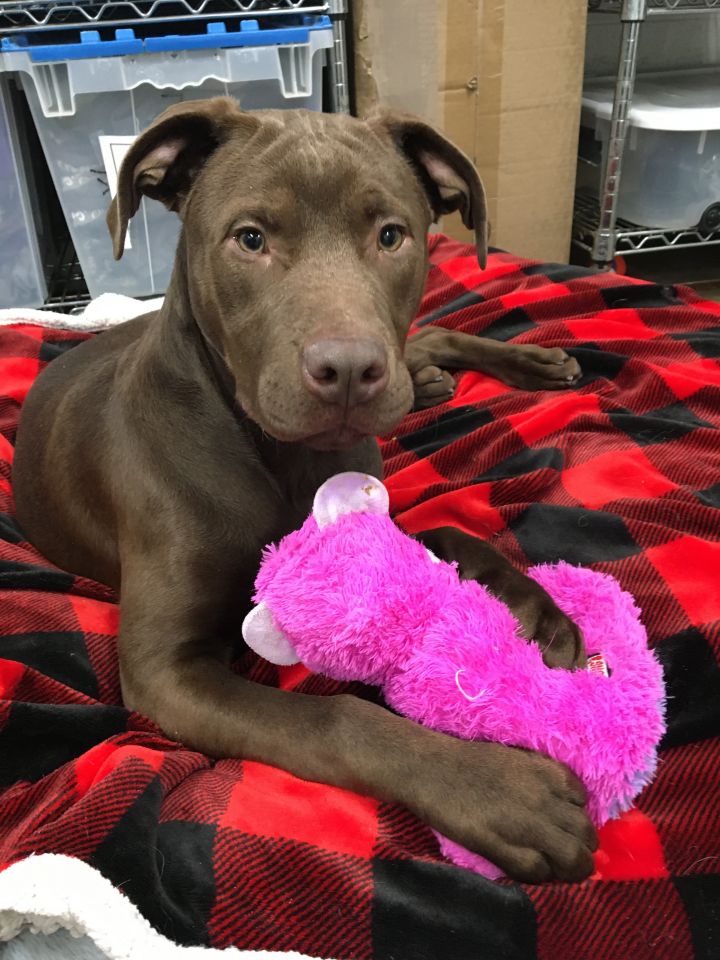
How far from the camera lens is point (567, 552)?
6.22 ft

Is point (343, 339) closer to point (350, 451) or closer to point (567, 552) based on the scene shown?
point (350, 451)

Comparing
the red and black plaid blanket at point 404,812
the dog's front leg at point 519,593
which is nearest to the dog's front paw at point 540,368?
the red and black plaid blanket at point 404,812

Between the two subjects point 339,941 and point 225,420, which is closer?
point 339,941

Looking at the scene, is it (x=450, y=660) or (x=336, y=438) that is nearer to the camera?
(x=450, y=660)

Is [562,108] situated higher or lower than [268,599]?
higher

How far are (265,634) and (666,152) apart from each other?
3.46 metres

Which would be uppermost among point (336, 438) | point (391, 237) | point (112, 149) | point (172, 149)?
point (172, 149)

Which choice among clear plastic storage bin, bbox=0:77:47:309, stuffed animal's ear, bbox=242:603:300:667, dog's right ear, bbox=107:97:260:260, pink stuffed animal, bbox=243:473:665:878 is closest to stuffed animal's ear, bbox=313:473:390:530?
pink stuffed animal, bbox=243:473:665:878

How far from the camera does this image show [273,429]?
1.42 metres

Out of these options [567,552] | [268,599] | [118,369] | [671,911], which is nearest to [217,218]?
[118,369]

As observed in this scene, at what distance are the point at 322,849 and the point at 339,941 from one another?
12 cm

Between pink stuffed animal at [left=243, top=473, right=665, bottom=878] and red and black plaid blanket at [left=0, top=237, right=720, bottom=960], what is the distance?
90mm

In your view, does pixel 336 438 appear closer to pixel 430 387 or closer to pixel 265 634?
pixel 265 634

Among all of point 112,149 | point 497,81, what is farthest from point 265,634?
point 497,81
